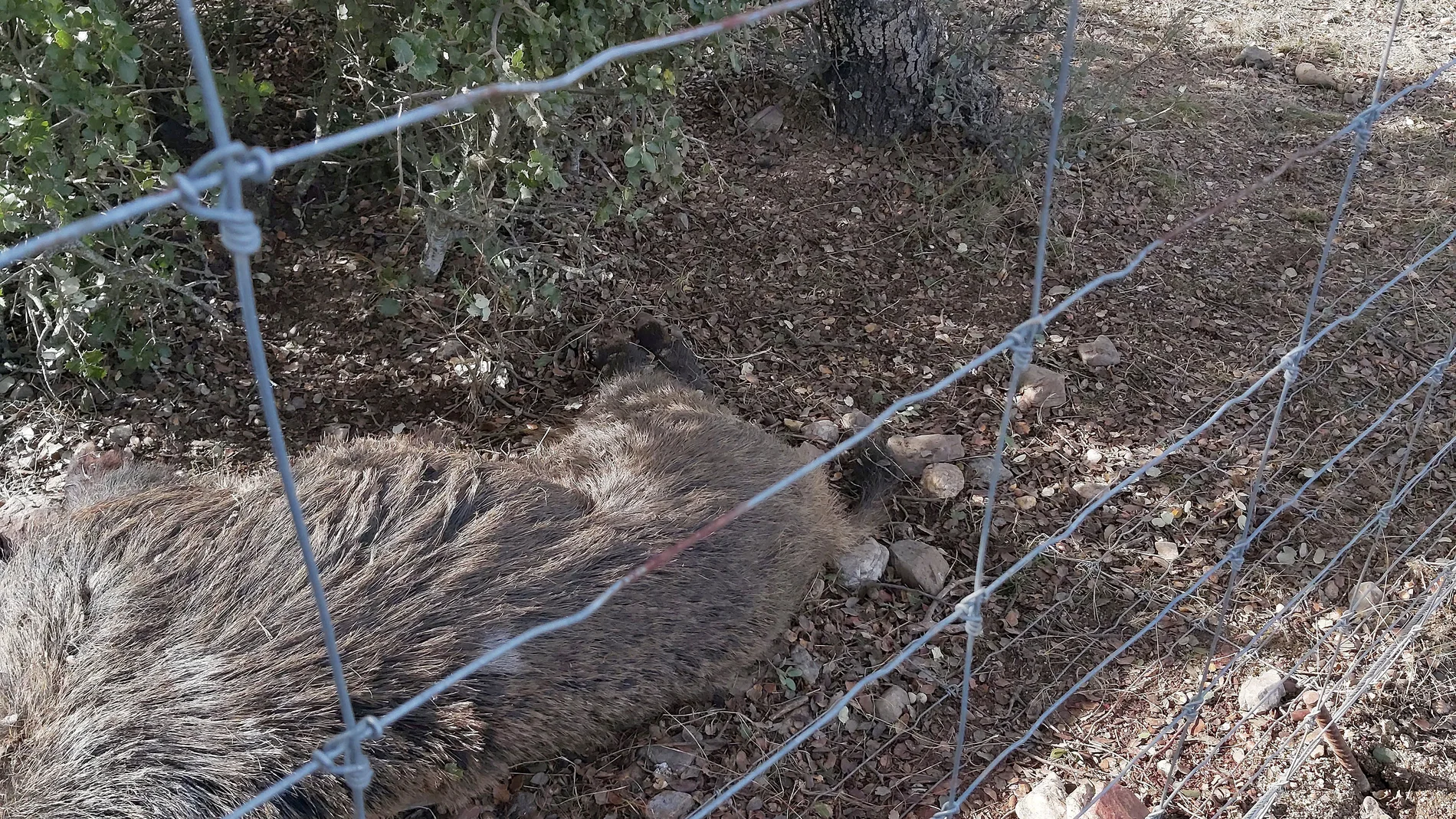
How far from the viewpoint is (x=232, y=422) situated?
3285 millimetres

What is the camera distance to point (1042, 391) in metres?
3.48

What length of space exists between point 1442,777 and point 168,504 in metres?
3.08

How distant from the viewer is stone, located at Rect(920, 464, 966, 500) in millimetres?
3211

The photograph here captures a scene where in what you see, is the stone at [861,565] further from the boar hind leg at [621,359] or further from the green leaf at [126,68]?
the green leaf at [126,68]

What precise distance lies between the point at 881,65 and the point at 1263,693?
277 centimetres

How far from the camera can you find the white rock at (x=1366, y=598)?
8.95 feet

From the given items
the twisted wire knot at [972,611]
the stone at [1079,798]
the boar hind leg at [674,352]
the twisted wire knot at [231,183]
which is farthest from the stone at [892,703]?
the twisted wire knot at [231,183]

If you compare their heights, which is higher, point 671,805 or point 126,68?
point 126,68

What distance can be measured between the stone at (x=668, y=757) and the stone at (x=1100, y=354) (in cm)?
199

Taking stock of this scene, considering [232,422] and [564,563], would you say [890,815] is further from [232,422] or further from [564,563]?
[232,422]

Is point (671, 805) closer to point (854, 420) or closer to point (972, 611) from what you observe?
point (972, 611)

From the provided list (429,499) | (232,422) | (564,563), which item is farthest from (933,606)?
(232,422)

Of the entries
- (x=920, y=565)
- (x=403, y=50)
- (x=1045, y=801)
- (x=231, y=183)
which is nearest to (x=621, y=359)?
(x=920, y=565)

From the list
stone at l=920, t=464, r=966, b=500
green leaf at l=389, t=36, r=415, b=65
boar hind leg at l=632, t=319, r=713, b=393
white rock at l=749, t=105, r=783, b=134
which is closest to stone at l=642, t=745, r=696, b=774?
stone at l=920, t=464, r=966, b=500
